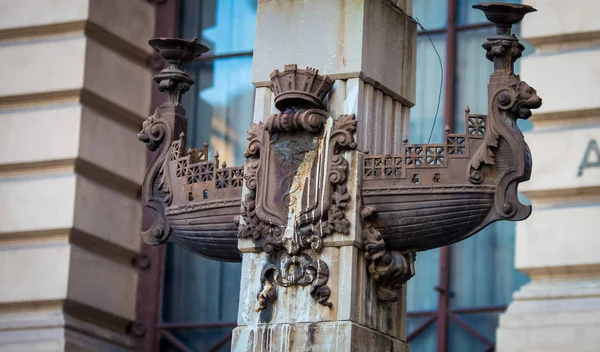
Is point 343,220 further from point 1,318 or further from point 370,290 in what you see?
point 1,318

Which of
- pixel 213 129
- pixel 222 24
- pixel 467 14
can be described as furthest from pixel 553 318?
pixel 222 24

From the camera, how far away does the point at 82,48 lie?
16188 mm

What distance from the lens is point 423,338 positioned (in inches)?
590

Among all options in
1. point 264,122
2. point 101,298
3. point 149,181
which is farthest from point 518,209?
point 101,298

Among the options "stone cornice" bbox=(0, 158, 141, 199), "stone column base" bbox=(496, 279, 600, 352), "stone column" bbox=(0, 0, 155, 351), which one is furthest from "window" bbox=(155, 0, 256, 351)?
"stone column base" bbox=(496, 279, 600, 352)

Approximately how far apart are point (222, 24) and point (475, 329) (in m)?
4.54

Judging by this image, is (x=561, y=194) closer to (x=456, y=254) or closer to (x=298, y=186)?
(x=456, y=254)

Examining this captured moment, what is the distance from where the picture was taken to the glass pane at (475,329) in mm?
14633

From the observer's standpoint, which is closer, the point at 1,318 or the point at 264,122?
the point at 264,122

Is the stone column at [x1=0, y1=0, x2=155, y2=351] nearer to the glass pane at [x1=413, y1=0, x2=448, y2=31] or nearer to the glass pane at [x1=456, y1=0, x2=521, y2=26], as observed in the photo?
the glass pane at [x1=413, y1=0, x2=448, y2=31]

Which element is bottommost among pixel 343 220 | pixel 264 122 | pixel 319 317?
pixel 319 317

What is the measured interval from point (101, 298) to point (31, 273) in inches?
30.5

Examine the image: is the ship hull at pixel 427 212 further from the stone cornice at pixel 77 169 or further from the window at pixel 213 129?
the stone cornice at pixel 77 169

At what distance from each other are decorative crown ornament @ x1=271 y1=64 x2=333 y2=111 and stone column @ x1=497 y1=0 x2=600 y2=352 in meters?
4.15
